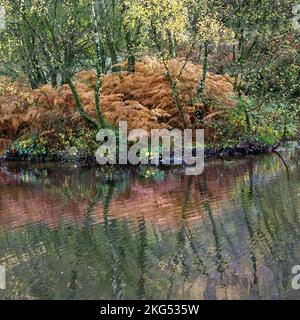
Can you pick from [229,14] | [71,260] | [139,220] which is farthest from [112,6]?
[71,260]

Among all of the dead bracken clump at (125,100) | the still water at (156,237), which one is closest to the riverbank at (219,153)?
the dead bracken clump at (125,100)

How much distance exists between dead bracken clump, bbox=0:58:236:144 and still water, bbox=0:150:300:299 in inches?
200

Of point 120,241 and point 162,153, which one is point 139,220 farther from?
point 162,153

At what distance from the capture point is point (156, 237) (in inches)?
350

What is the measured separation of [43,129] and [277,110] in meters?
8.58

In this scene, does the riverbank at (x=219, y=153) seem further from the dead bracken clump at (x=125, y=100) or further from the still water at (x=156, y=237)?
the still water at (x=156, y=237)

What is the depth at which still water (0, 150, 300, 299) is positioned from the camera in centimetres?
674

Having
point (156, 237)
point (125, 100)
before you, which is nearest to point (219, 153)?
point (125, 100)

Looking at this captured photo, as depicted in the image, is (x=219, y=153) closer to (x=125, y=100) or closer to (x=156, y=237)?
(x=125, y=100)

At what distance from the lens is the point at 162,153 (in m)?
18.1

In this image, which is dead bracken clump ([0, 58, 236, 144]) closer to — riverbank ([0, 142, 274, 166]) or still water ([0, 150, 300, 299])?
riverbank ([0, 142, 274, 166])

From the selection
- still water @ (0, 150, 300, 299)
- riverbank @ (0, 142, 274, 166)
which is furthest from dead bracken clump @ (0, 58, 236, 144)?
still water @ (0, 150, 300, 299)

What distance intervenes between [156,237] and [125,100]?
40.8ft

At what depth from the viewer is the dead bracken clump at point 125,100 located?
19.9 m
